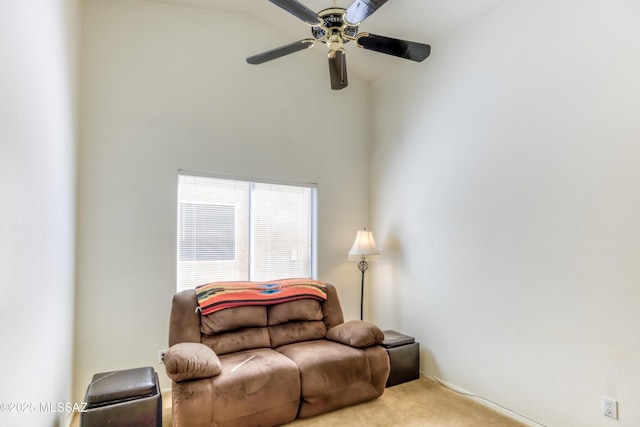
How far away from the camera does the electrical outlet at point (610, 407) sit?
6.72 ft

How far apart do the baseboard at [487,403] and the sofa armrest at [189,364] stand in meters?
2.01

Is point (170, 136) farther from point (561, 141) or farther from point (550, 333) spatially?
point (550, 333)

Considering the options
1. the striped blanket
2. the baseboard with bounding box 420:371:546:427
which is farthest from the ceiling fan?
the baseboard with bounding box 420:371:546:427

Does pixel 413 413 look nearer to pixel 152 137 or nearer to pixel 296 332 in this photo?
pixel 296 332

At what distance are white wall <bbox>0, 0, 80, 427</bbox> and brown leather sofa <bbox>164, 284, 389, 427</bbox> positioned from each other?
696 mm

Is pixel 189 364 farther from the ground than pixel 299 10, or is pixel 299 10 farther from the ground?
pixel 299 10

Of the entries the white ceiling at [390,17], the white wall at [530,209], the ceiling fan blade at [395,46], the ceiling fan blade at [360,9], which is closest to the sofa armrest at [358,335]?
the white wall at [530,209]

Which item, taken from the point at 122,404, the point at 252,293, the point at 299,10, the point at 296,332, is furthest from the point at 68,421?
the point at 299,10

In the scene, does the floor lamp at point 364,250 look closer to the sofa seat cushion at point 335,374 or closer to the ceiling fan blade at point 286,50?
the sofa seat cushion at point 335,374

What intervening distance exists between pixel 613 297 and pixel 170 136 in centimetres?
346

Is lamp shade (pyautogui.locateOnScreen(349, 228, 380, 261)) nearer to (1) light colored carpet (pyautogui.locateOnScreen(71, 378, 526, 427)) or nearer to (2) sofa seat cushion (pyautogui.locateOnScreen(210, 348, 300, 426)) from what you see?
(1) light colored carpet (pyautogui.locateOnScreen(71, 378, 526, 427))

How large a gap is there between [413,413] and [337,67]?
2616 millimetres

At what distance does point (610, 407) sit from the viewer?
207cm

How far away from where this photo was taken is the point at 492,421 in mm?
2537
